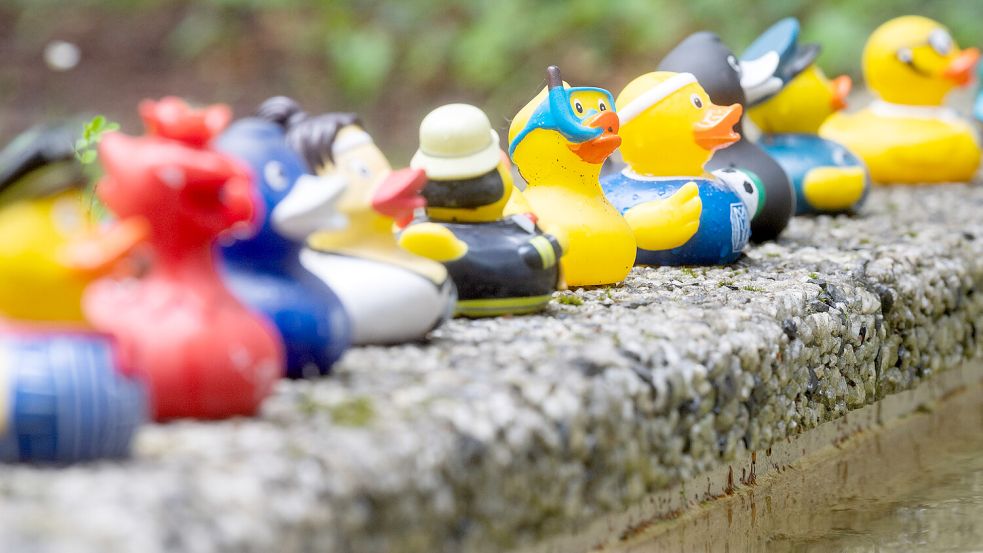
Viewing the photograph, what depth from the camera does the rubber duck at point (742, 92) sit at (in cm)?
395

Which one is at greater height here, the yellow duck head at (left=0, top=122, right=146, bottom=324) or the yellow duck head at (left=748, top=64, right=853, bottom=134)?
the yellow duck head at (left=748, top=64, right=853, bottom=134)

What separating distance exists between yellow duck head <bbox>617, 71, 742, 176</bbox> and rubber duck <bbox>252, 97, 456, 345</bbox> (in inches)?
47.4

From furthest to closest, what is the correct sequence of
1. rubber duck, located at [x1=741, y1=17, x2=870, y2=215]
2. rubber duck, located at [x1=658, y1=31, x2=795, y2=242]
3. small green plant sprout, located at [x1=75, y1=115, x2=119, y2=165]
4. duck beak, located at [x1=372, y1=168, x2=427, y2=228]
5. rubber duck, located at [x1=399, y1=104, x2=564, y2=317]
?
rubber duck, located at [x1=741, y1=17, x2=870, y2=215]
rubber duck, located at [x1=658, y1=31, x2=795, y2=242]
small green plant sprout, located at [x1=75, y1=115, x2=119, y2=165]
rubber duck, located at [x1=399, y1=104, x2=564, y2=317]
duck beak, located at [x1=372, y1=168, x2=427, y2=228]

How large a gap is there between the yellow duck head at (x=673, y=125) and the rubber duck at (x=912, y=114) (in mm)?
2009

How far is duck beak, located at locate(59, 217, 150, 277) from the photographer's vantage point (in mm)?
1878

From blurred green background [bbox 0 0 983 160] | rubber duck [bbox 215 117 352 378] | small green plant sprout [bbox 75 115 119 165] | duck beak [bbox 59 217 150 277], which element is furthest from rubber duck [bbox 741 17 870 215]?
blurred green background [bbox 0 0 983 160]

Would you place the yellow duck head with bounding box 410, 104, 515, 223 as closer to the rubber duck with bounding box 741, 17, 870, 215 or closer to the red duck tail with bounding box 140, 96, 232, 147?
the red duck tail with bounding box 140, 96, 232, 147

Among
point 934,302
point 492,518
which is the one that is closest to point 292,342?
point 492,518

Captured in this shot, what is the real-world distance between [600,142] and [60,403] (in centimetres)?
168

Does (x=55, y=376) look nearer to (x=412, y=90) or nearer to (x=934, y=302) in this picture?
(x=934, y=302)

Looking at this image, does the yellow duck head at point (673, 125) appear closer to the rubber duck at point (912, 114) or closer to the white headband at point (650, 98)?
the white headband at point (650, 98)

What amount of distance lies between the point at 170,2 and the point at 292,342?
8830 mm

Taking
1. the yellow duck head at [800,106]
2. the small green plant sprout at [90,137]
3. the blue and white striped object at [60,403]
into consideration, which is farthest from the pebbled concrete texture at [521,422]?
the yellow duck head at [800,106]

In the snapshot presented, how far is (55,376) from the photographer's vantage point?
184cm
